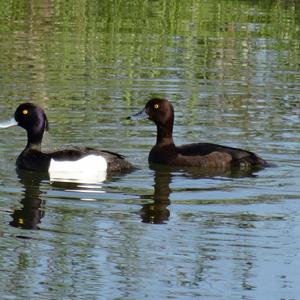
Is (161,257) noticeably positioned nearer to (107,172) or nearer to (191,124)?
(107,172)

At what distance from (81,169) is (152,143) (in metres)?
1.68

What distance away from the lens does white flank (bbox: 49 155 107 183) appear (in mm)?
14125

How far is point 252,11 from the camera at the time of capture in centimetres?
2791

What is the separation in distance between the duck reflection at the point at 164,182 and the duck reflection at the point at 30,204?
38.2 inches

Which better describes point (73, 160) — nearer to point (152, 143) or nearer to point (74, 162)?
point (74, 162)

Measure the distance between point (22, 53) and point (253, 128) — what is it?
661cm

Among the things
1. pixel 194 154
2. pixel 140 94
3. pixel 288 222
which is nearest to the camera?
pixel 288 222

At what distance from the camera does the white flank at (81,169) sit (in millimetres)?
14125

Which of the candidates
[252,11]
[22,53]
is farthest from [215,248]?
[252,11]

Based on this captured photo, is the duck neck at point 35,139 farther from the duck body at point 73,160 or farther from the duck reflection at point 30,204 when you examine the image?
the duck reflection at point 30,204

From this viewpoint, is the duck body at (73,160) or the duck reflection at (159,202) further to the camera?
the duck body at (73,160)

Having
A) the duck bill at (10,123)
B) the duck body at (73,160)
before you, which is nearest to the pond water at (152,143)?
the duck body at (73,160)

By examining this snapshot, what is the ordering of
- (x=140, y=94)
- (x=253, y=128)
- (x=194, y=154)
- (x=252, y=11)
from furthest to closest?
(x=252, y=11) < (x=140, y=94) < (x=253, y=128) < (x=194, y=154)

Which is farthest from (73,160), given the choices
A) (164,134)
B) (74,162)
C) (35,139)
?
(164,134)
